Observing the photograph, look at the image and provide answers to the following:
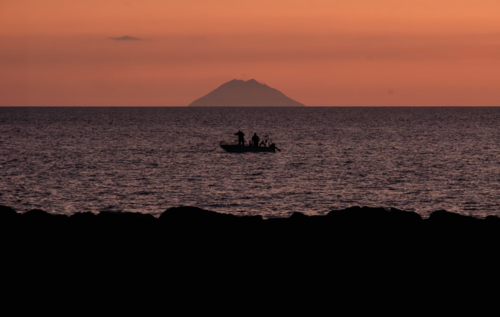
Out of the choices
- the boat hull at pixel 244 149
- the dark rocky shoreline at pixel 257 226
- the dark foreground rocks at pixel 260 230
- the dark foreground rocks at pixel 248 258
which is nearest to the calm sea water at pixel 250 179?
the boat hull at pixel 244 149

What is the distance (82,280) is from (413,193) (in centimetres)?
2878

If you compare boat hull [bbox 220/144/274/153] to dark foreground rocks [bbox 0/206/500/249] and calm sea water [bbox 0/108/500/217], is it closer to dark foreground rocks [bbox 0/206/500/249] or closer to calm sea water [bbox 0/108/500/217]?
calm sea water [bbox 0/108/500/217]

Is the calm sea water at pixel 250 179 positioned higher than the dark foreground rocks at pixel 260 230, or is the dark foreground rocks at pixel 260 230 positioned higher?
the dark foreground rocks at pixel 260 230

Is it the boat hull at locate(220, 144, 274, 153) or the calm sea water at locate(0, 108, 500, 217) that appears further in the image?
the boat hull at locate(220, 144, 274, 153)

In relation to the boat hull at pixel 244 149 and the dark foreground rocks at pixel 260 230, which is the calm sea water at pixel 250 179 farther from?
the dark foreground rocks at pixel 260 230

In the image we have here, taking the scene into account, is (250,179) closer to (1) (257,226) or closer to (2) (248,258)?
(1) (257,226)

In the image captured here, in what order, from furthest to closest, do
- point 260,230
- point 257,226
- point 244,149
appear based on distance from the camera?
point 244,149 → point 257,226 → point 260,230


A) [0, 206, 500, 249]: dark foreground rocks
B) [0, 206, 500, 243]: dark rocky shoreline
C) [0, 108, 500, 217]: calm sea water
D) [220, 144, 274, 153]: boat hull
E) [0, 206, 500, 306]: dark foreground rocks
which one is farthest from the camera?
[220, 144, 274, 153]: boat hull

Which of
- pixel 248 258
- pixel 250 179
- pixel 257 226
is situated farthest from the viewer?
pixel 250 179

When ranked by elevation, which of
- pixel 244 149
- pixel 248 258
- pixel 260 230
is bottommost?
pixel 248 258

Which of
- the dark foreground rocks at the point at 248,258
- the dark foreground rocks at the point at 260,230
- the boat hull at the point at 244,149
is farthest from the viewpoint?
the boat hull at the point at 244,149

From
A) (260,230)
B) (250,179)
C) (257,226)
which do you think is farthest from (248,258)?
(250,179)

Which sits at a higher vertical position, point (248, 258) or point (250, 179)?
point (248, 258)

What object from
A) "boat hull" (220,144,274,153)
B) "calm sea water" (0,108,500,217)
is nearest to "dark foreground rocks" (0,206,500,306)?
"calm sea water" (0,108,500,217)
